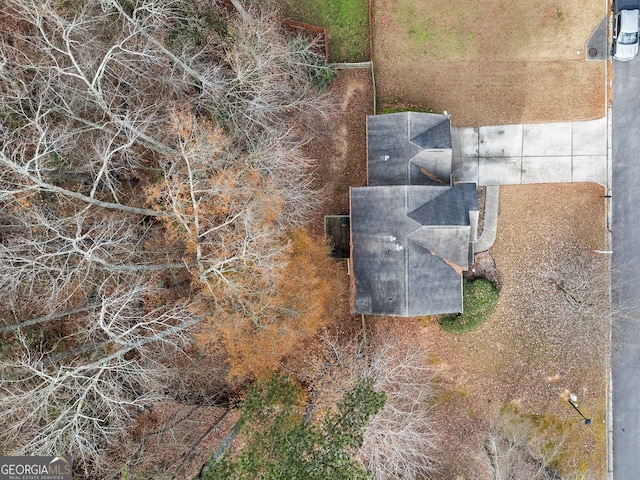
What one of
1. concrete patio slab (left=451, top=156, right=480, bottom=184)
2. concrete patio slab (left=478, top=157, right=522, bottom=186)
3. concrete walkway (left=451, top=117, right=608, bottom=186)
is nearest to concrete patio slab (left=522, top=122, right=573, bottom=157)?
concrete walkway (left=451, top=117, right=608, bottom=186)

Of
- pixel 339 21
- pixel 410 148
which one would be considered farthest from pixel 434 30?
pixel 410 148

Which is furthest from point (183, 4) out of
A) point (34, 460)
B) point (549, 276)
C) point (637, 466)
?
point (637, 466)

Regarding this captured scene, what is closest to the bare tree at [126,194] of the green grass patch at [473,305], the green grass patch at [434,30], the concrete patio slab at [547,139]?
the green grass patch at [434,30]

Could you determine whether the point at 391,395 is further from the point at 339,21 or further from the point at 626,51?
the point at 626,51

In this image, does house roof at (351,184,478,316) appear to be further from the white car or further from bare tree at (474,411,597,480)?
the white car

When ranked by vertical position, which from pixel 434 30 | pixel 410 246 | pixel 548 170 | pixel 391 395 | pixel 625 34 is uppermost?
pixel 434 30

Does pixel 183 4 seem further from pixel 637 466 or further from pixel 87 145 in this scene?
pixel 637 466

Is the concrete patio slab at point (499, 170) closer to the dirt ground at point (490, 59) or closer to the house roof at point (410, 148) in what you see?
the dirt ground at point (490, 59)
